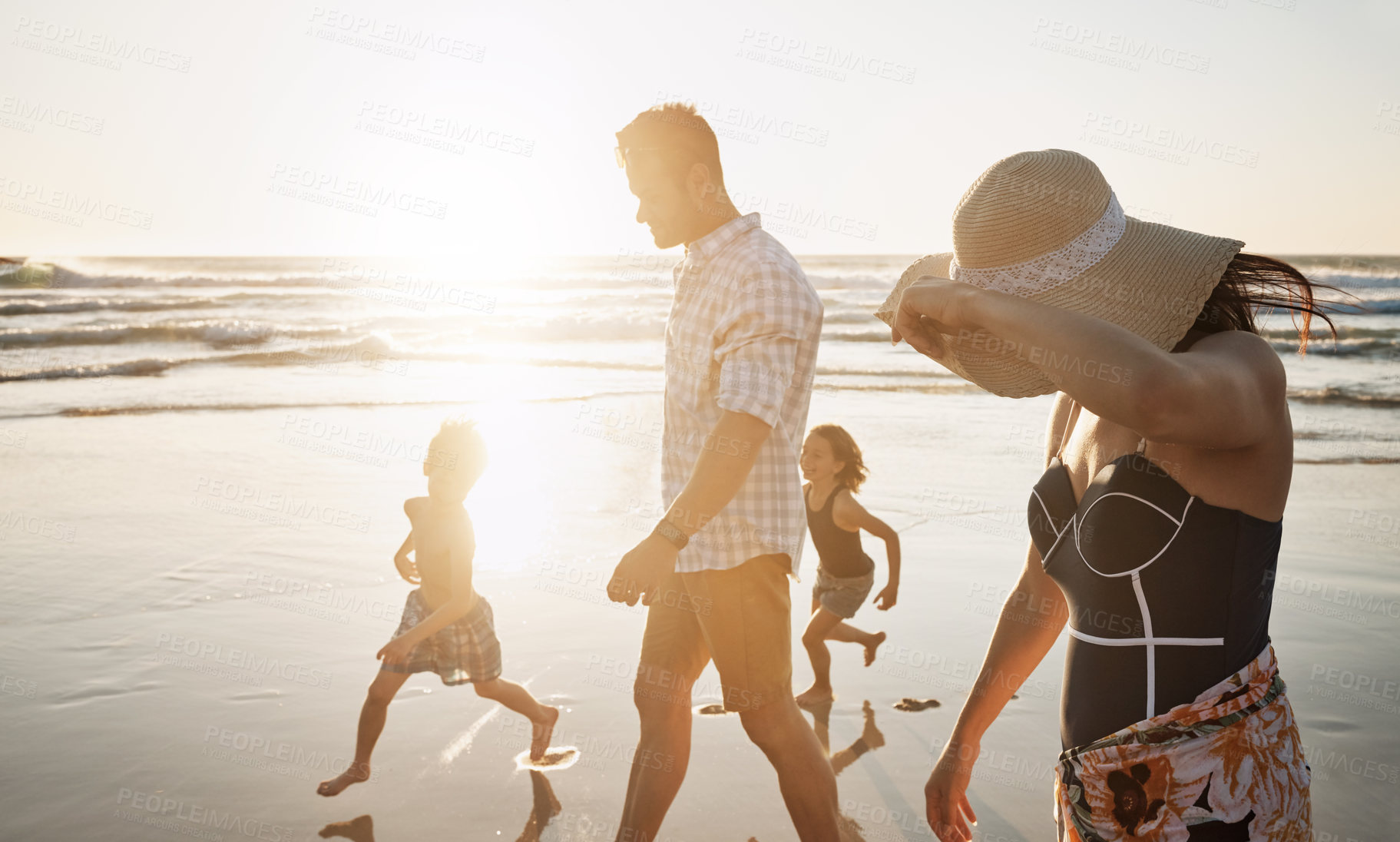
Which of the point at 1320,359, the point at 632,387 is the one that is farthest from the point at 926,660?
the point at 1320,359

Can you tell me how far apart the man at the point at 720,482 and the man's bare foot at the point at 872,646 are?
6.64ft

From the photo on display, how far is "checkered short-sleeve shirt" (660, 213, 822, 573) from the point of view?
2.42 meters

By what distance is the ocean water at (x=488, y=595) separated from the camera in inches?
132

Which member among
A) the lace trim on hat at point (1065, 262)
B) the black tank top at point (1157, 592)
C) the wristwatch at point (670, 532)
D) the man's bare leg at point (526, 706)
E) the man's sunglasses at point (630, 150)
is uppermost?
the man's sunglasses at point (630, 150)

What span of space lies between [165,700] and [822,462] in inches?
129

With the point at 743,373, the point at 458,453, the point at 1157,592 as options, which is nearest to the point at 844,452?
the point at 458,453

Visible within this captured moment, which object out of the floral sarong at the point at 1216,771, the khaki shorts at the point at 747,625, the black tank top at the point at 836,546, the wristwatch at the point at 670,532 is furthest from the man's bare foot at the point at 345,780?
the floral sarong at the point at 1216,771

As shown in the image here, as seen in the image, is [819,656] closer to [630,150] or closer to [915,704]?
[915,704]

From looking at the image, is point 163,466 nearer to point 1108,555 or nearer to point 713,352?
point 713,352

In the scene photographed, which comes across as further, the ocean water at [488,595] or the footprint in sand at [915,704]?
the footprint in sand at [915,704]

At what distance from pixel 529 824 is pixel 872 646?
6.82ft

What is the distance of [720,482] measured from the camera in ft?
7.71

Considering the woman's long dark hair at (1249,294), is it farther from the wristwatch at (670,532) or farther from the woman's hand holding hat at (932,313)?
the wristwatch at (670,532)

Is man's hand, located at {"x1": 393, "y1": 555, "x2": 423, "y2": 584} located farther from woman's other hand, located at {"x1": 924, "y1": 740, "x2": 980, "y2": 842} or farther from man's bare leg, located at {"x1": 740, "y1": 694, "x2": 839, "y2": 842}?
woman's other hand, located at {"x1": 924, "y1": 740, "x2": 980, "y2": 842}
